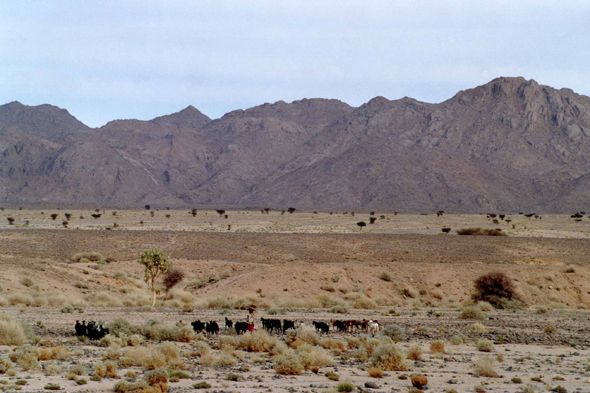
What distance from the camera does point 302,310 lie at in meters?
27.3

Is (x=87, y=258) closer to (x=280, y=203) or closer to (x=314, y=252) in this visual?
(x=314, y=252)

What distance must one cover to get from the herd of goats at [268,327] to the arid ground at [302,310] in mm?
427

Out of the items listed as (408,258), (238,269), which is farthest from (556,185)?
(238,269)

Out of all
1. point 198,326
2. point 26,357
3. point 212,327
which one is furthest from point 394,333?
point 26,357

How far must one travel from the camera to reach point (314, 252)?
172 feet

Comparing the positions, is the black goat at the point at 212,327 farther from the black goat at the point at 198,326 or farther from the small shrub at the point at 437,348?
the small shrub at the point at 437,348

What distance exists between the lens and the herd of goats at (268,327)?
1810 centimetres

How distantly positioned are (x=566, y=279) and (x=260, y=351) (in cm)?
2574

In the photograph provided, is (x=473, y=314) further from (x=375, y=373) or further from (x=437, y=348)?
(x=375, y=373)

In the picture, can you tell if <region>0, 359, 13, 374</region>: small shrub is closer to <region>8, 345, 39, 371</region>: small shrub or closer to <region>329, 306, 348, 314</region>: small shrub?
<region>8, 345, 39, 371</region>: small shrub

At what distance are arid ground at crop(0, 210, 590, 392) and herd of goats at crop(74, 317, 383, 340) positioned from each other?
427mm

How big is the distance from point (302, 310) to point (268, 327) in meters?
7.14

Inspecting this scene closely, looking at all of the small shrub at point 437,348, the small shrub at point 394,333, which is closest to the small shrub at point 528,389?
the small shrub at point 437,348

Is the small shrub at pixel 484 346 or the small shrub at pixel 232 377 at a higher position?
the small shrub at pixel 232 377
